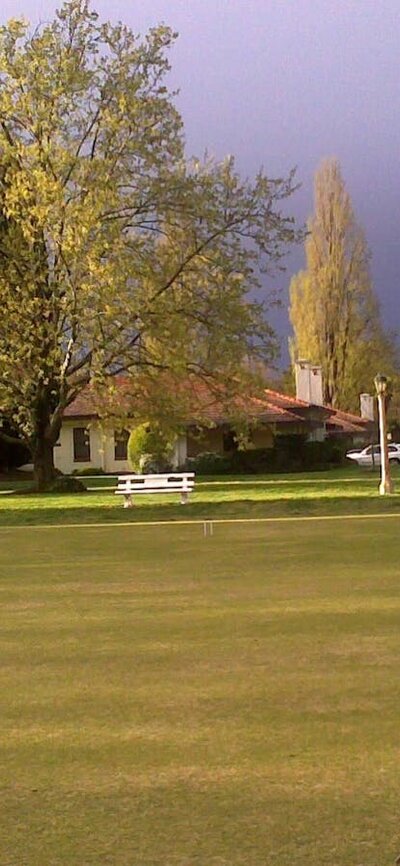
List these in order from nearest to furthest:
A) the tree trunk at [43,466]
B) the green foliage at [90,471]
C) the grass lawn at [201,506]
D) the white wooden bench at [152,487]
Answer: the grass lawn at [201,506]
the white wooden bench at [152,487]
the tree trunk at [43,466]
the green foliage at [90,471]

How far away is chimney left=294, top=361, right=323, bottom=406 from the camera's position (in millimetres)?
63438

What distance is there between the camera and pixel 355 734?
6348 mm

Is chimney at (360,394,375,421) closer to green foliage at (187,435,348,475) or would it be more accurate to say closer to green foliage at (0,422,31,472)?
green foliage at (187,435,348,475)

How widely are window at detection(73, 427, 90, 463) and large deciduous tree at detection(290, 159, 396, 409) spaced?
20.0 m

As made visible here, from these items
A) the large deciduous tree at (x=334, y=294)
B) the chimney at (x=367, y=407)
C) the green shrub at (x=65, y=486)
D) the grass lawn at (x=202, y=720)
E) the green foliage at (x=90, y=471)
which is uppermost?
the large deciduous tree at (x=334, y=294)

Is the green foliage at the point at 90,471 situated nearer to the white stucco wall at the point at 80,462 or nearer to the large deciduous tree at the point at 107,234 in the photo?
the white stucco wall at the point at 80,462

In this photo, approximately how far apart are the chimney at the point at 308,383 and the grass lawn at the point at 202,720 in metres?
50.1

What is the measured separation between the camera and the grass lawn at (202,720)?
4898mm

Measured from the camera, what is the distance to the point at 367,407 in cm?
7531

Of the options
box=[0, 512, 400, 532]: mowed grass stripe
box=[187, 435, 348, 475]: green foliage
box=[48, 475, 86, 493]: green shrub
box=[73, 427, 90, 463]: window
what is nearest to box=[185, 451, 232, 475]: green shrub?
box=[187, 435, 348, 475]: green foliage

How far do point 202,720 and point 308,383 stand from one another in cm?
5783

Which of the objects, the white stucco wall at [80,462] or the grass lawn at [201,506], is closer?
the grass lawn at [201,506]

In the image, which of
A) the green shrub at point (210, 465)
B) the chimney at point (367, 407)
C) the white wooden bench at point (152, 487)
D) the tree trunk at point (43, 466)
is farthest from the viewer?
the chimney at point (367, 407)

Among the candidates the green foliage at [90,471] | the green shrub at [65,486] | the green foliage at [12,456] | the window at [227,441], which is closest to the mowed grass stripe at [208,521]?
the green shrub at [65,486]
